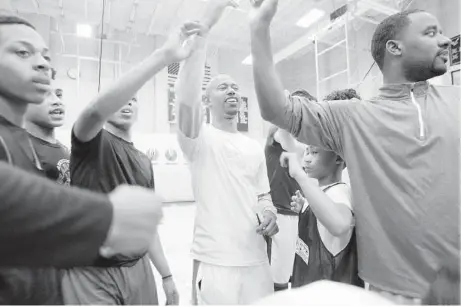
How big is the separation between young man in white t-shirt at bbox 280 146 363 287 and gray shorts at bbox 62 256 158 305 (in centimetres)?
62

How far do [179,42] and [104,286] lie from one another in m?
0.83

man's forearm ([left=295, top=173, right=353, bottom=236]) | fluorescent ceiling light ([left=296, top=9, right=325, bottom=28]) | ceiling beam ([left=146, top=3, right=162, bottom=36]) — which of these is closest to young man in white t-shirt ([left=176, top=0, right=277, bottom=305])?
man's forearm ([left=295, top=173, right=353, bottom=236])

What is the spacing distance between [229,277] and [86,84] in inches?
266

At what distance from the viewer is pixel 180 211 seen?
5.87 meters

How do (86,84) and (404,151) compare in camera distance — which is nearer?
(404,151)

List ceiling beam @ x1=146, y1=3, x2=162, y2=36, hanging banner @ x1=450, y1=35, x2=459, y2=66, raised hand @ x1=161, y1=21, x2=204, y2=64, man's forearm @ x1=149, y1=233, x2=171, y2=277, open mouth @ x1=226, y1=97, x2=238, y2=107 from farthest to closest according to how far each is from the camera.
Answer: ceiling beam @ x1=146, y1=3, x2=162, y2=36, hanging banner @ x1=450, y1=35, x2=459, y2=66, open mouth @ x1=226, y1=97, x2=238, y2=107, man's forearm @ x1=149, y1=233, x2=171, y2=277, raised hand @ x1=161, y1=21, x2=204, y2=64

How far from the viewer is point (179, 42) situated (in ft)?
3.17

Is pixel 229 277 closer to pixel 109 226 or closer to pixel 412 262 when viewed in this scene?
pixel 412 262

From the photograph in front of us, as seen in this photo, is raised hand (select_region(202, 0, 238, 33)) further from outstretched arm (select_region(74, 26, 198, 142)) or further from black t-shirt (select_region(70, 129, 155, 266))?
black t-shirt (select_region(70, 129, 155, 266))

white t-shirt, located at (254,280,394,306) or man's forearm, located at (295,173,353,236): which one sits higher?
man's forearm, located at (295,173,353,236)

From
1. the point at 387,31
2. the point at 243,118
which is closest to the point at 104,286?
the point at 387,31

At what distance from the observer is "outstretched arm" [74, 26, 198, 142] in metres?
0.88

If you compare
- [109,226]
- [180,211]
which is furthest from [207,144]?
[180,211]

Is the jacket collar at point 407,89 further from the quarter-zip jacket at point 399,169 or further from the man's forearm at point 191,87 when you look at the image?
the man's forearm at point 191,87
